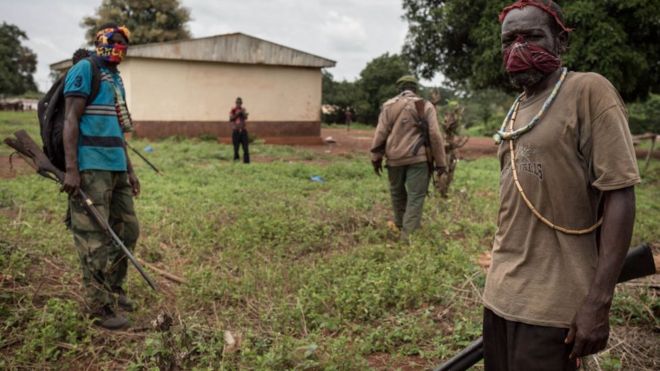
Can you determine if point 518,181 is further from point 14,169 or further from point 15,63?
point 15,63

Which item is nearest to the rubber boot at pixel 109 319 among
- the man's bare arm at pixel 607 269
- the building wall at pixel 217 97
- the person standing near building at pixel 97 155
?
the person standing near building at pixel 97 155

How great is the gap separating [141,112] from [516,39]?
58.9 feet

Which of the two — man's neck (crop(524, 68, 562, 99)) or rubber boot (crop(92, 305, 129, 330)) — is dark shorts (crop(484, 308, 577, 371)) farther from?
rubber boot (crop(92, 305, 129, 330))

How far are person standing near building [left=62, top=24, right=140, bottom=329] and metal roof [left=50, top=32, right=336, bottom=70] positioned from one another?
Result: 1517cm

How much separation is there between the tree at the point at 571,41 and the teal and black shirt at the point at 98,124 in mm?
11940

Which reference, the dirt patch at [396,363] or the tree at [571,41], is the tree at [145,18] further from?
the dirt patch at [396,363]

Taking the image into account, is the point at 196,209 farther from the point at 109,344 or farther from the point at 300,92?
the point at 300,92

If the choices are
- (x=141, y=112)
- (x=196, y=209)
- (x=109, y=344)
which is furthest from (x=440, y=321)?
(x=141, y=112)

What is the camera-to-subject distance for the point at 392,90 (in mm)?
35562

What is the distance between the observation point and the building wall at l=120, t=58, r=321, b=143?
18516mm

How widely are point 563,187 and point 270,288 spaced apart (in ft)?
10.1

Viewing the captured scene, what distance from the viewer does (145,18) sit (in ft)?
121

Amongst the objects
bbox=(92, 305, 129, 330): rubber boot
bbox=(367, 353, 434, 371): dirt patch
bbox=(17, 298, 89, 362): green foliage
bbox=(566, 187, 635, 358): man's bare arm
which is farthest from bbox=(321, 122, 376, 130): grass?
bbox=(566, 187, 635, 358): man's bare arm

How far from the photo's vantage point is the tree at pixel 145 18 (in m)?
35.8
